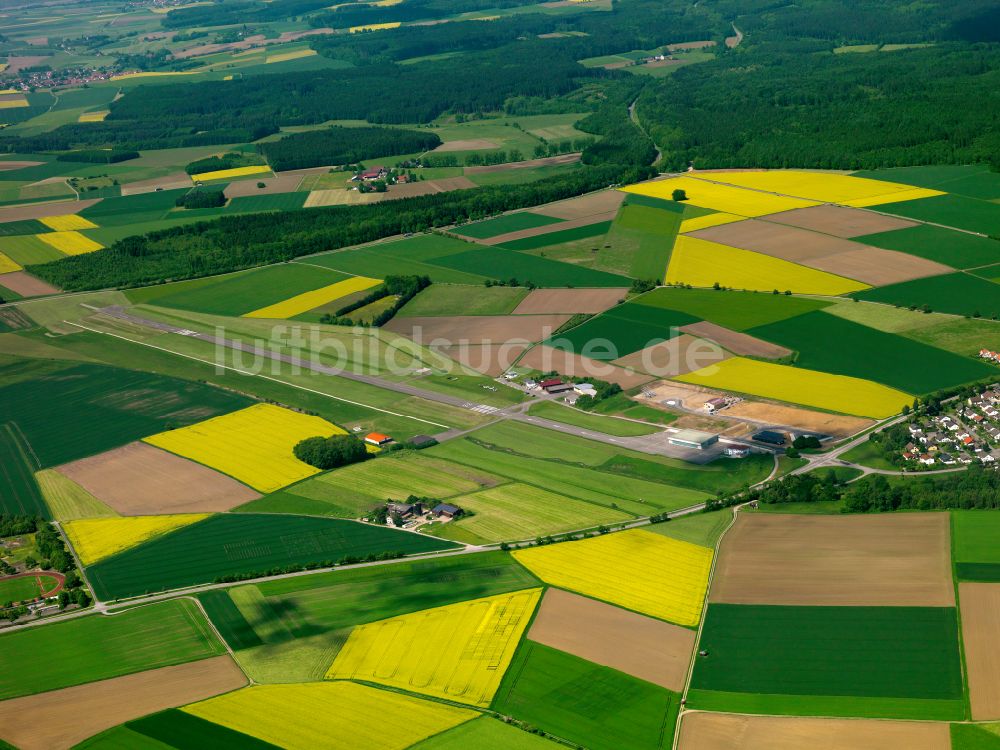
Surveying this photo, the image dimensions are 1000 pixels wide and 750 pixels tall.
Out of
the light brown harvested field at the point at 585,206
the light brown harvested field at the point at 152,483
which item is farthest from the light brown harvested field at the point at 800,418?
the light brown harvested field at the point at 585,206

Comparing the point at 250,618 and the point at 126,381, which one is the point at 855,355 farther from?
the point at 126,381

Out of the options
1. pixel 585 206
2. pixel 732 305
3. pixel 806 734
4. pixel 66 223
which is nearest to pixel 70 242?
pixel 66 223

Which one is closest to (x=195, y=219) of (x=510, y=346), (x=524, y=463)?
(x=510, y=346)

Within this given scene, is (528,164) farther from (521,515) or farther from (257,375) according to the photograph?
(521,515)

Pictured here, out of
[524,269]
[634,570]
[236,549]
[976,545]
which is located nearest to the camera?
[976,545]

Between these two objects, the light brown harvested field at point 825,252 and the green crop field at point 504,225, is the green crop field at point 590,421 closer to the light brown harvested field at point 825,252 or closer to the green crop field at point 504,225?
the light brown harvested field at point 825,252

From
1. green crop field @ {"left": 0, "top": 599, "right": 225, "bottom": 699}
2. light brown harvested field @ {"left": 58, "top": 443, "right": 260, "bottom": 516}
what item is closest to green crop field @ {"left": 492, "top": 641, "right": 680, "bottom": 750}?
green crop field @ {"left": 0, "top": 599, "right": 225, "bottom": 699}

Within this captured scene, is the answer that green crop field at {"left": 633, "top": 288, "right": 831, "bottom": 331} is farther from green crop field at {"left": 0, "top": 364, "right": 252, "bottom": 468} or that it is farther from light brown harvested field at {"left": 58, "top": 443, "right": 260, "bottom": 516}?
light brown harvested field at {"left": 58, "top": 443, "right": 260, "bottom": 516}
